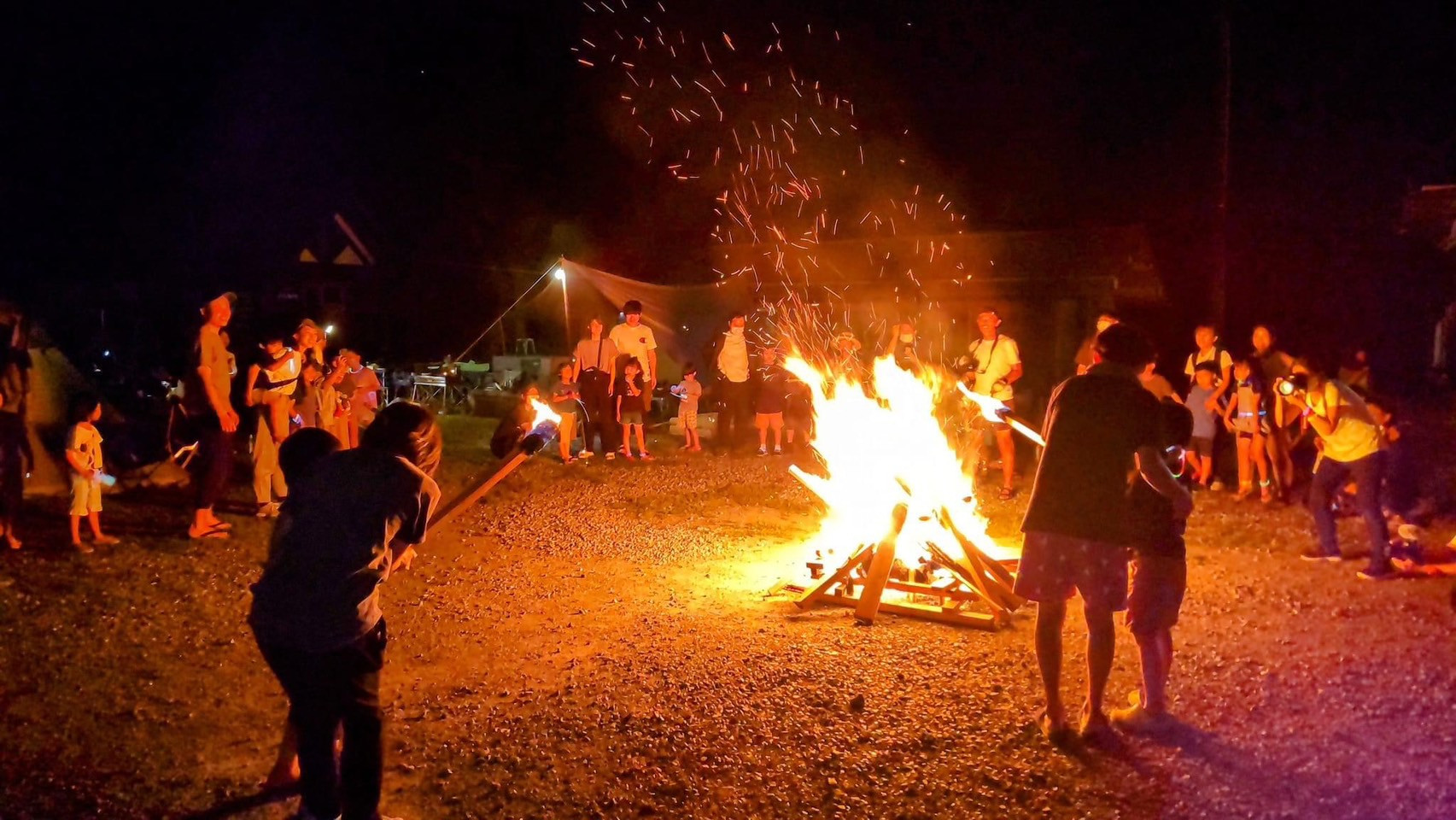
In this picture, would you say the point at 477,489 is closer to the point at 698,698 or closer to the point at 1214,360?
the point at 698,698

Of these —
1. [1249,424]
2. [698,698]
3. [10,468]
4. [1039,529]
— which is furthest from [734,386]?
[1039,529]

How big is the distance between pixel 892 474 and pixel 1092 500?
6.93 ft

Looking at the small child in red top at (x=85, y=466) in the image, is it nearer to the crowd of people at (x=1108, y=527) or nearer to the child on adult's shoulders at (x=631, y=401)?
the child on adult's shoulders at (x=631, y=401)

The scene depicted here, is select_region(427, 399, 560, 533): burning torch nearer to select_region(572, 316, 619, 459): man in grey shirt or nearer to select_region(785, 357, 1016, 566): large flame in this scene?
select_region(785, 357, 1016, 566): large flame

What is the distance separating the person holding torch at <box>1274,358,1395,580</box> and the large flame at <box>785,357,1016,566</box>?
2491 millimetres

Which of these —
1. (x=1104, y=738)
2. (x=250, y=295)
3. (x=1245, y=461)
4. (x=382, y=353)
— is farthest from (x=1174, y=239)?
(x=250, y=295)

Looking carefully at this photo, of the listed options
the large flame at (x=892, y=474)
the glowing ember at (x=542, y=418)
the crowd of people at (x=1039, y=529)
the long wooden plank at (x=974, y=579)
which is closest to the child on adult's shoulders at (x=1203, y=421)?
the crowd of people at (x=1039, y=529)

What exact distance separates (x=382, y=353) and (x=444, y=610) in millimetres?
23906

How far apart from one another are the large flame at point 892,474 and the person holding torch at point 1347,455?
Answer: 98.1 inches

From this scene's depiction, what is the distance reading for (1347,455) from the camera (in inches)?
286

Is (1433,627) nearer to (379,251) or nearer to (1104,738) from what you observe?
(1104,738)

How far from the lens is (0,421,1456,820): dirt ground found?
158 inches

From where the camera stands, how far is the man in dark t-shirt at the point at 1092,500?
429 centimetres

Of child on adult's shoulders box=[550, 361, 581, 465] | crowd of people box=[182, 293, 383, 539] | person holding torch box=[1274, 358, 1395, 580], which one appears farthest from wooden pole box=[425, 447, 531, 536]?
child on adult's shoulders box=[550, 361, 581, 465]
